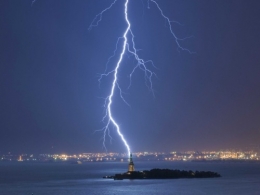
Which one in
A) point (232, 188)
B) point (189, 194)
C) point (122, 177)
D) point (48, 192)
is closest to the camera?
point (189, 194)

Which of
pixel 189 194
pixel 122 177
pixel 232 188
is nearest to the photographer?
pixel 189 194

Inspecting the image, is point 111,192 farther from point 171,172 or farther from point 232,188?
point 171,172

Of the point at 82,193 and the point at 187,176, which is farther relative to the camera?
the point at 187,176

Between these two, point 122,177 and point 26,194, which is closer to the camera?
point 26,194

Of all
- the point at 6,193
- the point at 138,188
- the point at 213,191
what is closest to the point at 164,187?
the point at 138,188

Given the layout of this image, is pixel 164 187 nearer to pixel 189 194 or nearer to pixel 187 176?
pixel 189 194

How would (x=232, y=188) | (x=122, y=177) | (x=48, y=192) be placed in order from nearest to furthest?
(x=48, y=192), (x=232, y=188), (x=122, y=177)

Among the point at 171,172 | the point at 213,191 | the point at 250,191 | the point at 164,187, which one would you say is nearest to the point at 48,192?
the point at 164,187

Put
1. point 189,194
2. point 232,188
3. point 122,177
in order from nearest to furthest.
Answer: point 189,194
point 232,188
point 122,177
